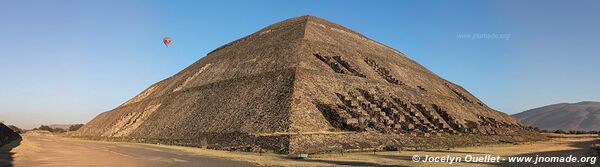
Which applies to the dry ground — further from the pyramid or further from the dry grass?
the pyramid

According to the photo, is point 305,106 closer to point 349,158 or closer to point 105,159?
point 349,158

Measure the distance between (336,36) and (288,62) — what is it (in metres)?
22.5

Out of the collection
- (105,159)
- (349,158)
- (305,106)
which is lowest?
(349,158)

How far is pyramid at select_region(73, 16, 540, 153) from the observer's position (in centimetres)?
3428

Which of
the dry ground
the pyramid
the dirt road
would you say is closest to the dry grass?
the dry ground

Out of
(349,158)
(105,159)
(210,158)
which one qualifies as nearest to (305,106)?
(349,158)

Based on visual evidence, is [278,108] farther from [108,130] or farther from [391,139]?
[108,130]

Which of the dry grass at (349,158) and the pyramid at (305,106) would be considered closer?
the dry grass at (349,158)

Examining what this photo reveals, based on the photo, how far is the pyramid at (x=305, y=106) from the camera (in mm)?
34281

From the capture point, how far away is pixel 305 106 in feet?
121

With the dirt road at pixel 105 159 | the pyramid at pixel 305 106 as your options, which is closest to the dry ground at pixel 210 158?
the dirt road at pixel 105 159

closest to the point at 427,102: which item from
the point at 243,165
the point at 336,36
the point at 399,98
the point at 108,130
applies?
the point at 399,98

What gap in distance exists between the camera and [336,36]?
68312mm

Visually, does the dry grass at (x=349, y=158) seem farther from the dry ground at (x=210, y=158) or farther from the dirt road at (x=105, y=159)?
the dirt road at (x=105, y=159)
